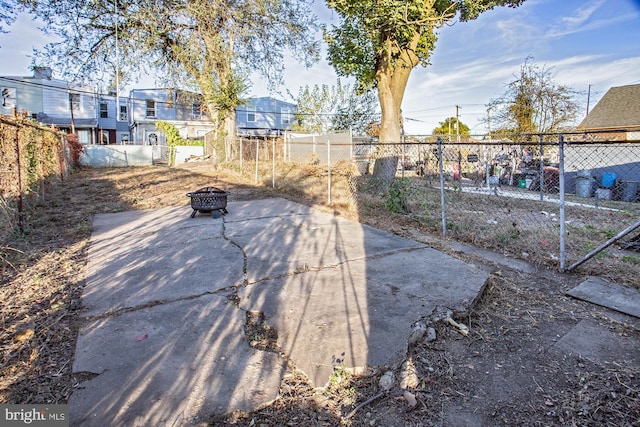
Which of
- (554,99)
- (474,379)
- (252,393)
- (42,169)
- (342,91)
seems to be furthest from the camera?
(342,91)

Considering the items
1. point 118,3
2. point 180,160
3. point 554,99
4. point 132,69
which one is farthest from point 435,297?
point 180,160

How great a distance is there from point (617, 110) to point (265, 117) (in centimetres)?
2737

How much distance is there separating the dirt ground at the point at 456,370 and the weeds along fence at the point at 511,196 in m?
1.33

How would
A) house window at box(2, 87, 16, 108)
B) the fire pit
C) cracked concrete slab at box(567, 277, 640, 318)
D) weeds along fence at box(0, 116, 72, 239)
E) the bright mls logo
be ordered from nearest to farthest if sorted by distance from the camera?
the bright mls logo → cracked concrete slab at box(567, 277, 640, 318) → weeds along fence at box(0, 116, 72, 239) → the fire pit → house window at box(2, 87, 16, 108)

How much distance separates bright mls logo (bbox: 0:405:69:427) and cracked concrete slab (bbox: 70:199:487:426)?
54mm

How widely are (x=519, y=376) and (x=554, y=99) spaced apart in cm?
2102

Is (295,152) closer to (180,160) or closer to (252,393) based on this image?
(180,160)

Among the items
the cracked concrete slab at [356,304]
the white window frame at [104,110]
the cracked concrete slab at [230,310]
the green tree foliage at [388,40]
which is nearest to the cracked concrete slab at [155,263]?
the cracked concrete slab at [230,310]

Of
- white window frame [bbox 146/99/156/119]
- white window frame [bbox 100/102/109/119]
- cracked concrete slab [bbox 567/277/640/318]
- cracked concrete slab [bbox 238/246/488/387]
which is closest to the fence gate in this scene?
white window frame [bbox 146/99/156/119]

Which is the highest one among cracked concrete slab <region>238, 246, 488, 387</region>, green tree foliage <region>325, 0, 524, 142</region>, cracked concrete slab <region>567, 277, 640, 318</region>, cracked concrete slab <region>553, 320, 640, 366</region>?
green tree foliage <region>325, 0, 524, 142</region>

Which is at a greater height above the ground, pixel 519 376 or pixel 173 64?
pixel 173 64

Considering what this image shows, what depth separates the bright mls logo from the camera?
1.69 m

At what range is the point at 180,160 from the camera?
2467cm

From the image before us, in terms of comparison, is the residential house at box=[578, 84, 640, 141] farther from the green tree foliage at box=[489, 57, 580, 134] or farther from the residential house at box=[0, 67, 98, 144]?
the residential house at box=[0, 67, 98, 144]
